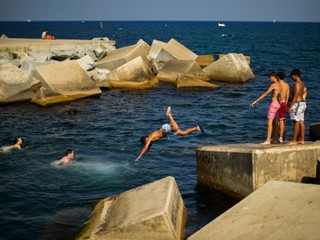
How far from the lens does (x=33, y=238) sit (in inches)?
272

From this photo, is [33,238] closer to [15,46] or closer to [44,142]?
[44,142]

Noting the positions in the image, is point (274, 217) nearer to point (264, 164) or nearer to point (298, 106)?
point (264, 164)

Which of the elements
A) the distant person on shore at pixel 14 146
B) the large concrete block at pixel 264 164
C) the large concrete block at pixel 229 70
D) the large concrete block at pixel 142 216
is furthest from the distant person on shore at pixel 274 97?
the large concrete block at pixel 229 70

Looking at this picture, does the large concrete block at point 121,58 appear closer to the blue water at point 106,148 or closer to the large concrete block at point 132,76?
the large concrete block at point 132,76

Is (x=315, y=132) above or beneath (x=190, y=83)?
beneath

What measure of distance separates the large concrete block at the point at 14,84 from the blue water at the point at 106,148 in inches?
20.2

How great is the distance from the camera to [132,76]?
808 inches

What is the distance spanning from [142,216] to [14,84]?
12448 mm

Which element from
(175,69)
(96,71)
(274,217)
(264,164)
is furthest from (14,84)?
(274,217)

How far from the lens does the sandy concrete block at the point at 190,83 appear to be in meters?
21.1

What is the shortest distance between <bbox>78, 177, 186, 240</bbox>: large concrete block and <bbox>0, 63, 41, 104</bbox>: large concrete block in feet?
36.0

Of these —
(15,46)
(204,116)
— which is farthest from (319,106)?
(15,46)

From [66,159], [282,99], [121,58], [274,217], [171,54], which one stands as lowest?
[66,159]

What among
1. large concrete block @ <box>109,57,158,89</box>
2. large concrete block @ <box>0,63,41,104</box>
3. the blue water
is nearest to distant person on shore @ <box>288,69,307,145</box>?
the blue water
